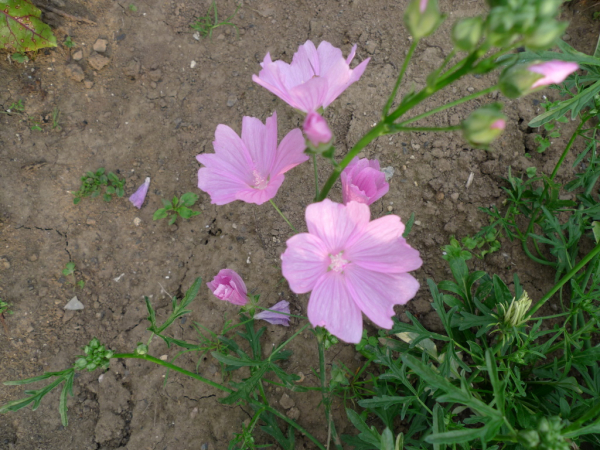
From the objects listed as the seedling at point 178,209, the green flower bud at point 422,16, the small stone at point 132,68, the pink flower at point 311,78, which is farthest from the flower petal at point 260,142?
the small stone at point 132,68

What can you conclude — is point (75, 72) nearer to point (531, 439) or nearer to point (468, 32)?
point (468, 32)

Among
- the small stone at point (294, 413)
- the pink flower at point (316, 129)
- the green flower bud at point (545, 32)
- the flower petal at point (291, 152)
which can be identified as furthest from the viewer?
the small stone at point (294, 413)

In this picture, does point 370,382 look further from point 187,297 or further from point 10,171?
point 10,171

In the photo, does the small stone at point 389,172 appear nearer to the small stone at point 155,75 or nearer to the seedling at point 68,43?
the small stone at point 155,75

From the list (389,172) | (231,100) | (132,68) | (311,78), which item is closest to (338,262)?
(311,78)

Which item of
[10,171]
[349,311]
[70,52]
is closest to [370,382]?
[349,311]
